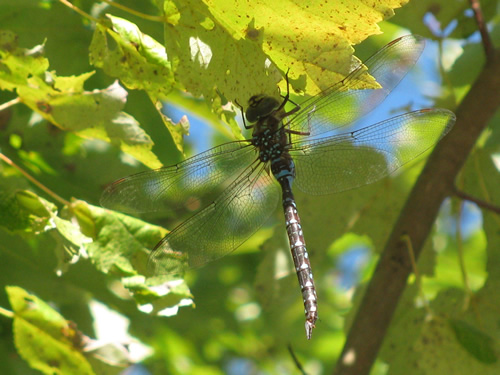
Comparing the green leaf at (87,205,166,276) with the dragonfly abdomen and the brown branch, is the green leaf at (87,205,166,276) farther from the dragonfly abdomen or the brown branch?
the brown branch

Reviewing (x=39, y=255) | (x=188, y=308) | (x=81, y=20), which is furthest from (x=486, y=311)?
(x=81, y=20)

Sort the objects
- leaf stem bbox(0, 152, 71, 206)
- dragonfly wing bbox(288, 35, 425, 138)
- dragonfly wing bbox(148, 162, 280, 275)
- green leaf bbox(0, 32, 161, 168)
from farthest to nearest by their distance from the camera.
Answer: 1. dragonfly wing bbox(148, 162, 280, 275)
2. dragonfly wing bbox(288, 35, 425, 138)
3. leaf stem bbox(0, 152, 71, 206)
4. green leaf bbox(0, 32, 161, 168)

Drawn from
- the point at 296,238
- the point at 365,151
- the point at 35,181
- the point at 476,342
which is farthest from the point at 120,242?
the point at 476,342

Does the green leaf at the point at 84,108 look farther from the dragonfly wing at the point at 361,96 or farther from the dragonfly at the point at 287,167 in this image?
the dragonfly wing at the point at 361,96

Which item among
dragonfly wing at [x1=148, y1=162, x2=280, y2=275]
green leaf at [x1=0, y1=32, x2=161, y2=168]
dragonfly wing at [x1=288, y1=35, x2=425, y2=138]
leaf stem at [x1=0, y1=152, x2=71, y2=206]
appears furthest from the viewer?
dragonfly wing at [x1=148, y1=162, x2=280, y2=275]

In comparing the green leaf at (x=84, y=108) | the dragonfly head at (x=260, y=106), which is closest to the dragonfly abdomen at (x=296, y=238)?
the dragonfly head at (x=260, y=106)

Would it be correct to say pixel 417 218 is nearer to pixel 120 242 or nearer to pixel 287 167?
pixel 287 167

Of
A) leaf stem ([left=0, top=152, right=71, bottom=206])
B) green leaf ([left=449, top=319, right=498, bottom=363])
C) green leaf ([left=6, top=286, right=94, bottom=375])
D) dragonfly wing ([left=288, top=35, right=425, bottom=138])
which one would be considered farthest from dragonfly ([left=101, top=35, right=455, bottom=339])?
green leaf ([left=449, top=319, right=498, bottom=363])
